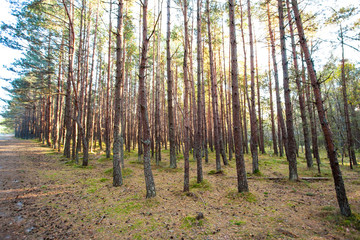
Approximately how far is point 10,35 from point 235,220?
15.9 metres

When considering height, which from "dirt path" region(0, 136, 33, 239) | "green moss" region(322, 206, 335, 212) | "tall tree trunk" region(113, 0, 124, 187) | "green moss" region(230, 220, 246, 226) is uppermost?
"tall tree trunk" region(113, 0, 124, 187)

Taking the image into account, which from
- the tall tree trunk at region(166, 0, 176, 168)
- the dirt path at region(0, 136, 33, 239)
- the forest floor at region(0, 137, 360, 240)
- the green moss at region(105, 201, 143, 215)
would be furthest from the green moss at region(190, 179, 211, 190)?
the dirt path at region(0, 136, 33, 239)

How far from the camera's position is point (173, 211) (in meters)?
5.10

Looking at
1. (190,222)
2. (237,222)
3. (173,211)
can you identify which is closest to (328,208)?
(237,222)

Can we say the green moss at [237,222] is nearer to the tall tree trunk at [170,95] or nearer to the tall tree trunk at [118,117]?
the tall tree trunk at [118,117]

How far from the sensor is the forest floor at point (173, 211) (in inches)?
152

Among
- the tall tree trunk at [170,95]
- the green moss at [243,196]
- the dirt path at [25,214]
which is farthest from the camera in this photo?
the tall tree trunk at [170,95]

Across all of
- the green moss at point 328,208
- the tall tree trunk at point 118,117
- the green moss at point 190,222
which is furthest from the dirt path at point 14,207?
the green moss at point 328,208

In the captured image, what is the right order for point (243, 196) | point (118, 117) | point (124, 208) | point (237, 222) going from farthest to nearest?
1. point (118, 117)
2. point (243, 196)
3. point (124, 208)
4. point (237, 222)

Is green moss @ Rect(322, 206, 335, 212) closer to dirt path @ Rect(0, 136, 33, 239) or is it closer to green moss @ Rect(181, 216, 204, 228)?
green moss @ Rect(181, 216, 204, 228)

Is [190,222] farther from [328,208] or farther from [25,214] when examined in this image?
[25,214]

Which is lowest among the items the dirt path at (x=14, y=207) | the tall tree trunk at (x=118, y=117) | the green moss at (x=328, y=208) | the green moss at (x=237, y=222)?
the green moss at (x=237, y=222)

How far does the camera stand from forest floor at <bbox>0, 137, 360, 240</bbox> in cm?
387

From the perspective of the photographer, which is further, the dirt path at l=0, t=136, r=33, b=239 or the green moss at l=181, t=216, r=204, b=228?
the green moss at l=181, t=216, r=204, b=228
